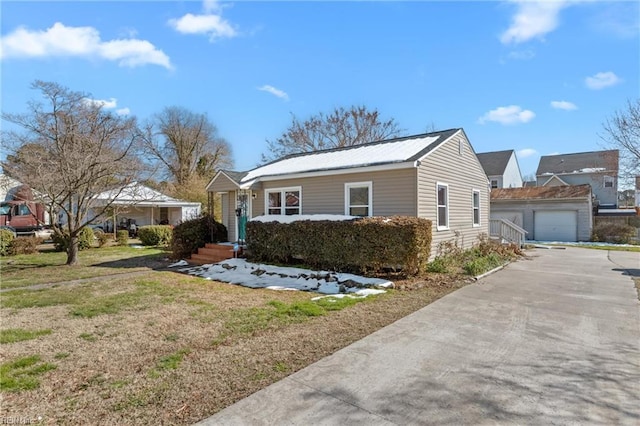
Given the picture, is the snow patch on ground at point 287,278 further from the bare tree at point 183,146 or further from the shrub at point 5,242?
the bare tree at point 183,146

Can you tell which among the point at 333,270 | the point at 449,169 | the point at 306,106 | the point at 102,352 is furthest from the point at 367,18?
the point at 306,106

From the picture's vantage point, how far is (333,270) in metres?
9.70

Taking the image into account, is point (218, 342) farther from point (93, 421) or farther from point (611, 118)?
point (611, 118)

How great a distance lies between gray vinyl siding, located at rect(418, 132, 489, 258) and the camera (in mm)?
10477

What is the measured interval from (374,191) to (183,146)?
105 feet

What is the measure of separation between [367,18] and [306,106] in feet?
66.6

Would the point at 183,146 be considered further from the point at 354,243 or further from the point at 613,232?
the point at 613,232

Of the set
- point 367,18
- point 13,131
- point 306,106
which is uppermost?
point 306,106

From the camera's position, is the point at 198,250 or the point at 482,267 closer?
the point at 482,267

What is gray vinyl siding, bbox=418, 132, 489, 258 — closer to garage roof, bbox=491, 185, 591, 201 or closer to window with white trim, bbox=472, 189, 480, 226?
window with white trim, bbox=472, 189, 480, 226

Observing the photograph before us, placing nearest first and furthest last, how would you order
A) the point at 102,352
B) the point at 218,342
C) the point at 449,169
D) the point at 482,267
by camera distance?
the point at 102,352
the point at 218,342
the point at 482,267
the point at 449,169

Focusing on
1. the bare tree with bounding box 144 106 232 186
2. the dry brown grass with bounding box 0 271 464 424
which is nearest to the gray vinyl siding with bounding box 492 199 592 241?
the dry brown grass with bounding box 0 271 464 424

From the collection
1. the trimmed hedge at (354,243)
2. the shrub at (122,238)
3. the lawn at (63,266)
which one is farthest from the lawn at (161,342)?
the shrub at (122,238)

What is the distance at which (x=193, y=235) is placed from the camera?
13672 mm
